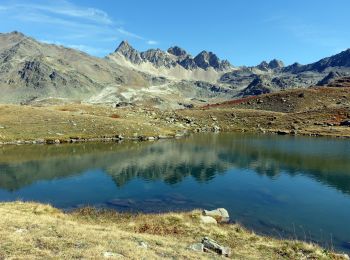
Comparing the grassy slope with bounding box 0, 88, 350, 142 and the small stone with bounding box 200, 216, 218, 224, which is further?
the grassy slope with bounding box 0, 88, 350, 142

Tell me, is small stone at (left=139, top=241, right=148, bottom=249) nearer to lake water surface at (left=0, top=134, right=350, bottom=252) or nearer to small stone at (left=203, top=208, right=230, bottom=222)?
small stone at (left=203, top=208, right=230, bottom=222)

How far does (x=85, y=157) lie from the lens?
96938mm

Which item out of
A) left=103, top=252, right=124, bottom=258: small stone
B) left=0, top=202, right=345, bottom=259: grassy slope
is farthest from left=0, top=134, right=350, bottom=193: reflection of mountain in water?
left=103, top=252, right=124, bottom=258: small stone

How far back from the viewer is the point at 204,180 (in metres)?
73.6

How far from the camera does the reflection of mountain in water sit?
7725 centimetres

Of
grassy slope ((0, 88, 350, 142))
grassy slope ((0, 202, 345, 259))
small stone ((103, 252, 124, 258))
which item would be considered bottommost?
grassy slope ((0, 202, 345, 259))

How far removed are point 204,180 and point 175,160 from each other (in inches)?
869

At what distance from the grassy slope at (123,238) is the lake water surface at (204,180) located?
7018 millimetres

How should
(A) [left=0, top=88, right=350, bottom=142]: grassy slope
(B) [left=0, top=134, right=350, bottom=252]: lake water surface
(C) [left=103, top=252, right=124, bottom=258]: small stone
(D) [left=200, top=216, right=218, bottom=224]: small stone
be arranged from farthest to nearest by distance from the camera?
(A) [left=0, top=88, right=350, bottom=142]: grassy slope → (B) [left=0, top=134, right=350, bottom=252]: lake water surface → (D) [left=200, top=216, right=218, bottom=224]: small stone → (C) [left=103, top=252, right=124, bottom=258]: small stone

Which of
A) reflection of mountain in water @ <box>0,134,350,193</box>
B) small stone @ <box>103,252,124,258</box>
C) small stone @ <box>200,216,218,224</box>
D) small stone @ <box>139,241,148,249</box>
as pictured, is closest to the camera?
small stone @ <box>103,252,124,258</box>

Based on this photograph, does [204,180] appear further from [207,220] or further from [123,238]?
[123,238]

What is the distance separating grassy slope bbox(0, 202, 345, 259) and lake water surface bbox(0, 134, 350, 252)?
23.0 ft

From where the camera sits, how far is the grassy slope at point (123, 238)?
88.5 feet

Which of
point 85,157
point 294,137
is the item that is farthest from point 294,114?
point 85,157
